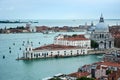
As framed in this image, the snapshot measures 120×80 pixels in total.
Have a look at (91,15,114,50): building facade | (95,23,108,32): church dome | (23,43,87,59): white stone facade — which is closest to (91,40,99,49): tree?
(91,15,114,50): building facade

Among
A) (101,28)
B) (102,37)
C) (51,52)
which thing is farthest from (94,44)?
(51,52)

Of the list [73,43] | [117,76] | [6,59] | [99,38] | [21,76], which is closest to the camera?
[117,76]

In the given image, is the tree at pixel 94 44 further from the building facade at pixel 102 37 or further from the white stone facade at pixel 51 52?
the white stone facade at pixel 51 52

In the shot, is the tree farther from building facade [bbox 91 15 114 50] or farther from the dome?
the dome

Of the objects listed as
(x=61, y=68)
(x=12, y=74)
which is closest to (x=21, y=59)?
(x=61, y=68)

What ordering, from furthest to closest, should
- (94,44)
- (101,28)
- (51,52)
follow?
(101,28)
(94,44)
(51,52)

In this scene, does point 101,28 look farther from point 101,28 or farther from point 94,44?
point 94,44

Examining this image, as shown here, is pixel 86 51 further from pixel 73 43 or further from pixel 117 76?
pixel 117 76

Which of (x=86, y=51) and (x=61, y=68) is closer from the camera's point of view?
(x=61, y=68)

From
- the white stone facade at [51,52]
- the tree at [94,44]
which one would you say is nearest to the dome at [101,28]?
the tree at [94,44]

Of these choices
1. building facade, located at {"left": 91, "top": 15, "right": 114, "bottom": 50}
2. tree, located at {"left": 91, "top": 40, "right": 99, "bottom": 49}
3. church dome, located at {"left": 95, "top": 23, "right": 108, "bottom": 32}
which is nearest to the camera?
tree, located at {"left": 91, "top": 40, "right": 99, "bottom": 49}

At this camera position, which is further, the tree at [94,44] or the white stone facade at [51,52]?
the tree at [94,44]
